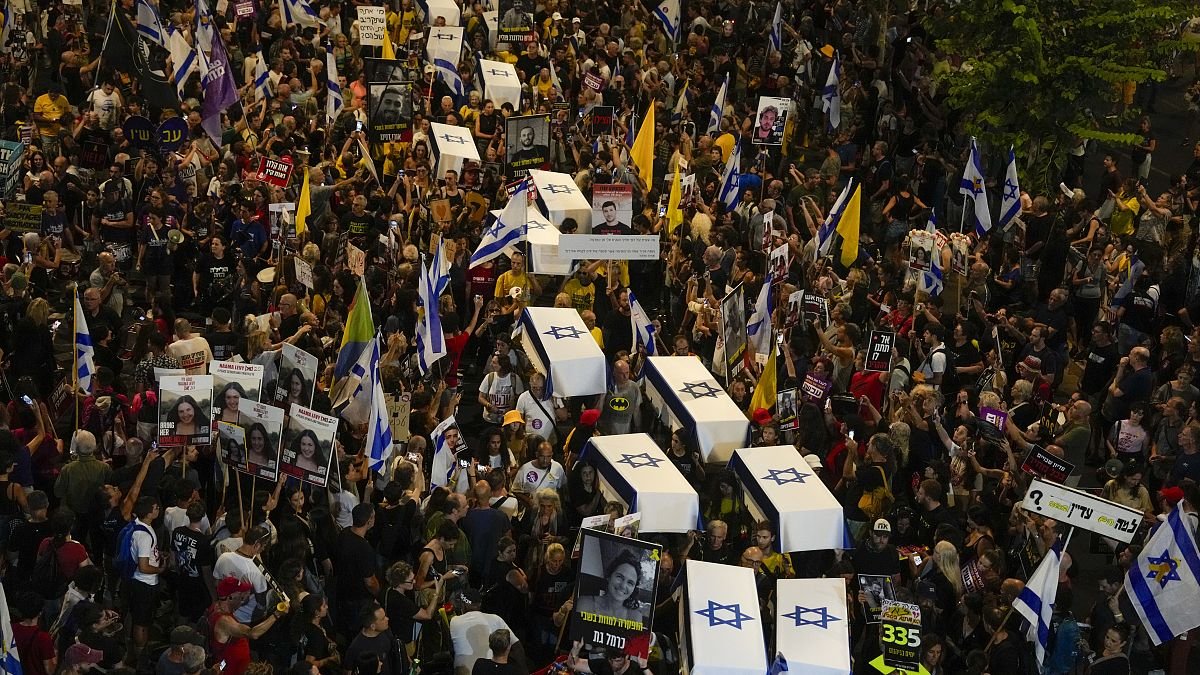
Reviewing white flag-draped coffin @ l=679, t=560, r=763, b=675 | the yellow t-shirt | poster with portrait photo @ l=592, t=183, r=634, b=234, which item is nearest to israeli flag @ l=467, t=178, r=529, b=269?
poster with portrait photo @ l=592, t=183, r=634, b=234

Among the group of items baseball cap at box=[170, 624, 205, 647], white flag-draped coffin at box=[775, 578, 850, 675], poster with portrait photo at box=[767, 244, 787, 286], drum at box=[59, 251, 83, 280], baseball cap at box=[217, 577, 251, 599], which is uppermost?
baseball cap at box=[170, 624, 205, 647]

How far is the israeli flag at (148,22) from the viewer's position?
82.5 ft

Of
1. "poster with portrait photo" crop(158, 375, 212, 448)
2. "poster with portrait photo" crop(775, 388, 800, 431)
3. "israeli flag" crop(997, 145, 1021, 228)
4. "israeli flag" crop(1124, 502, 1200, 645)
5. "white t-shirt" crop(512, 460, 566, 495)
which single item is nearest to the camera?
"israeli flag" crop(1124, 502, 1200, 645)

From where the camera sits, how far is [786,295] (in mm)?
18438

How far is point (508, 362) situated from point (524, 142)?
650 centimetres

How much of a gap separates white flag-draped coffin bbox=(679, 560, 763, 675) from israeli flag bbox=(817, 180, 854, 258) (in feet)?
25.4

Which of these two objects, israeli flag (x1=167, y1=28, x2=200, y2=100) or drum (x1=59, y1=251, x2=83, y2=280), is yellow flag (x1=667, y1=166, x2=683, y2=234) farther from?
israeli flag (x1=167, y1=28, x2=200, y2=100)

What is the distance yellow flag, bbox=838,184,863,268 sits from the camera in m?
20.2

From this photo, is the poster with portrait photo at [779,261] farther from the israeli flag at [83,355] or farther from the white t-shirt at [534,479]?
the israeli flag at [83,355]

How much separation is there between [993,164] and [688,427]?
11462mm

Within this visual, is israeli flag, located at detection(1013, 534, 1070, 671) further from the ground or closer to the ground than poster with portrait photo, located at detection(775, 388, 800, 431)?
further from the ground

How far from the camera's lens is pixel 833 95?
26.7 metres

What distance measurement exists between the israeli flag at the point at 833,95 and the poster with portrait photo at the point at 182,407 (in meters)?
15.0

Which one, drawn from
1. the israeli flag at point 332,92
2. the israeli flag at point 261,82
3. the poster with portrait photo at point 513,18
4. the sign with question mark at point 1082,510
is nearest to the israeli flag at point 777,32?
the poster with portrait photo at point 513,18
